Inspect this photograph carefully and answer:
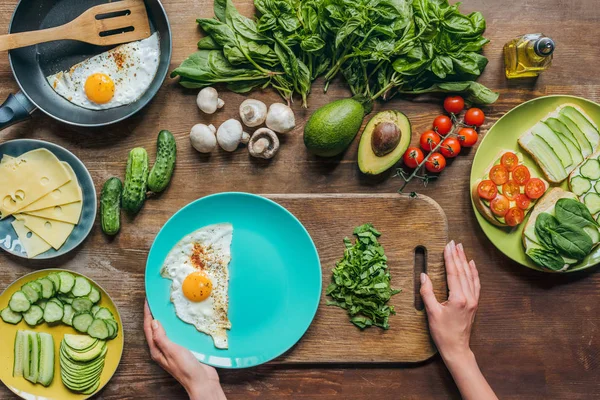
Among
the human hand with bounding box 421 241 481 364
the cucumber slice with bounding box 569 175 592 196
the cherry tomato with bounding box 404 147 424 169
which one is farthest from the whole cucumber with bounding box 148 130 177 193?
the cucumber slice with bounding box 569 175 592 196

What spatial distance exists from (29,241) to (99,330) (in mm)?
621

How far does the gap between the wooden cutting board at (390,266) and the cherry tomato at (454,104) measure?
0.56 m

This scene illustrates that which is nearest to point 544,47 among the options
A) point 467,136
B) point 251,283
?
point 467,136

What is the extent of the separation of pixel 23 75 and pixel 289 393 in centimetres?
227

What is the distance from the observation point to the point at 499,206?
8.60 feet

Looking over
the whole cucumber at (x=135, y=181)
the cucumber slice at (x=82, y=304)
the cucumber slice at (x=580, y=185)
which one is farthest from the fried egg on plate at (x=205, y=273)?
the cucumber slice at (x=580, y=185)

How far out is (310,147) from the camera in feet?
8.27

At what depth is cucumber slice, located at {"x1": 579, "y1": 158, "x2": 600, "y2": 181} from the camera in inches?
105

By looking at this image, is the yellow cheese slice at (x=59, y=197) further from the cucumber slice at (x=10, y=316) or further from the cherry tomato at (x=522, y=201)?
the cherry tomato at (x=522, y=201)

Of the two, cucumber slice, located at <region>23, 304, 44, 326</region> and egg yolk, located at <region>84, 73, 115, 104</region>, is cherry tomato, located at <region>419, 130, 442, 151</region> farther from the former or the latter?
cucumber slice, located at <region>23, 304, 44, 326</region>

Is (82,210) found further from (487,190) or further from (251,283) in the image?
(487,190)

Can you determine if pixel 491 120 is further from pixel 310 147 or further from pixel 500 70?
pixel 310 147

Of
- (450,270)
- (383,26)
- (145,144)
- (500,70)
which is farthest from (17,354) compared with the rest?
(500,70)

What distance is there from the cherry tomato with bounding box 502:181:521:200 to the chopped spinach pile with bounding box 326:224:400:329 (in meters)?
0.73
